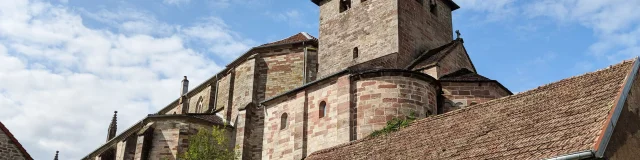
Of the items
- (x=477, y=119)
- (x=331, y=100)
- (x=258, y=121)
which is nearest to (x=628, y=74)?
(x=477, y=119)

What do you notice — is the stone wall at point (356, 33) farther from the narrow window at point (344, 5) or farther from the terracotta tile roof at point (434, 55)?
the terracotta tile roof at point (434, 55)

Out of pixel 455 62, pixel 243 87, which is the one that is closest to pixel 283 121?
pixel 243 87

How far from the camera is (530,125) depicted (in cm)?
1057

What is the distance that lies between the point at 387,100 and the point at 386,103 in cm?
12

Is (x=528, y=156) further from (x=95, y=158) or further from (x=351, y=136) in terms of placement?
(x=95, y=158)

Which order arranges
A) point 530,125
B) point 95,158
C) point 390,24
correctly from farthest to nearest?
point 95,158, point 390,24, point 530,125

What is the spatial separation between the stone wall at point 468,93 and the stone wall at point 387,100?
1.07 m

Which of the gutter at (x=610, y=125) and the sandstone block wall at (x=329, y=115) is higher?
the sandstone block wall at (x=329, y=115)

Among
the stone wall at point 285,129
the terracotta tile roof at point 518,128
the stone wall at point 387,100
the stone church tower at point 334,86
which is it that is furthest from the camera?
the stone wall at point 285,129

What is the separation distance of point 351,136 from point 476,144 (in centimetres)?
1112

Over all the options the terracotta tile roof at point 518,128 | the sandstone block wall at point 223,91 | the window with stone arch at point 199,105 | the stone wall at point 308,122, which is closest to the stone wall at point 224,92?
the sandstone block wall at point 223,91

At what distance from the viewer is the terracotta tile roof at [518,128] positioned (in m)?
9.34

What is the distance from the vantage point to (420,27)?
1142 inches

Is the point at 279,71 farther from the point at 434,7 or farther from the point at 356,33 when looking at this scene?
the point at 434,7
